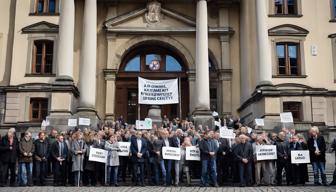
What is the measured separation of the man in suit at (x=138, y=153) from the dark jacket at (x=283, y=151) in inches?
179

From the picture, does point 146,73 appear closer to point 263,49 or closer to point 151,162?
point 263,49

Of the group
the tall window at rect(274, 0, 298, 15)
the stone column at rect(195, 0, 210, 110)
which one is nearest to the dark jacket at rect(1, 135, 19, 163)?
the stone column at rect(195, 0, 210, 110)

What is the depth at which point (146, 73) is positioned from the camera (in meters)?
29.4

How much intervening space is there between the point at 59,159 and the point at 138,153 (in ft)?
8.62

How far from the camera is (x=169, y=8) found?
1160 inches

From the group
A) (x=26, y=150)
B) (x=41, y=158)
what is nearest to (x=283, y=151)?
(x=41, y=158)

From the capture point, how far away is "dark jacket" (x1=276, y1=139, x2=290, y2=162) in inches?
648

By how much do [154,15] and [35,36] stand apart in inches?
277

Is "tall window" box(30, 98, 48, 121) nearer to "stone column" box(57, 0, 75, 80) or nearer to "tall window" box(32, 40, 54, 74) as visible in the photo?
"tall window" box(32, 40, 54, 74)

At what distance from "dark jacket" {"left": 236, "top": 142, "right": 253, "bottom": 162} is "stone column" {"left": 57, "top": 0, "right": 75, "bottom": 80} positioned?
40.5ft

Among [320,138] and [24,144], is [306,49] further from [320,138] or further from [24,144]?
[24,144]

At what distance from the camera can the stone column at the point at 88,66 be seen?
2545 cm

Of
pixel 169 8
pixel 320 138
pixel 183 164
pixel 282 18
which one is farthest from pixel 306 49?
pixel 183 164

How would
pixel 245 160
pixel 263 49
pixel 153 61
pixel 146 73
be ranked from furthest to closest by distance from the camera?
pixel 153 61 → pixel 146 73 → pixel 263 49 → pixel 245 160
